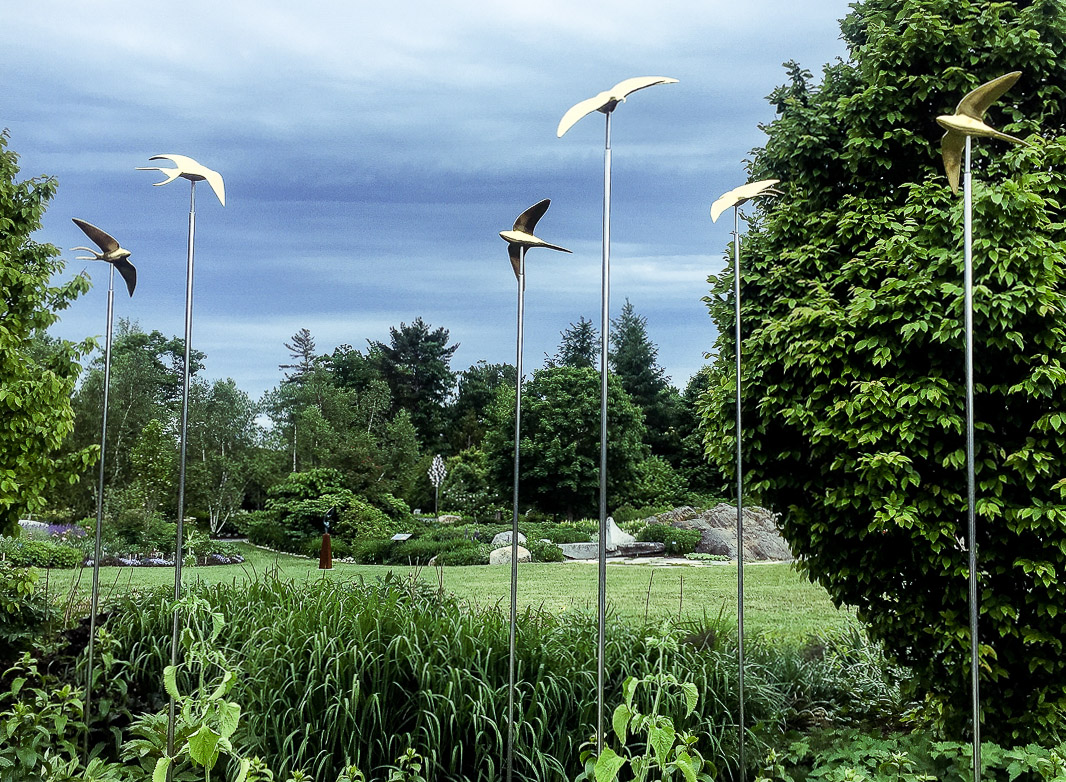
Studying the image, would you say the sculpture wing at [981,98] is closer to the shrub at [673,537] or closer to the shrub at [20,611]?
the shrub at [20,611]

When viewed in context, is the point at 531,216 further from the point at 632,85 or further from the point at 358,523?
the point at 358,523

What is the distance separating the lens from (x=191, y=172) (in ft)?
10.2

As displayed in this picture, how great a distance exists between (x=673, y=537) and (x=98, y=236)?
391 inches

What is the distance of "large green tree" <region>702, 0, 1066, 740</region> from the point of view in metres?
3.28

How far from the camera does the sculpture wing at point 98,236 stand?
343 centimetres

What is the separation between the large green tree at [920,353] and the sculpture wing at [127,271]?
9.66 ft

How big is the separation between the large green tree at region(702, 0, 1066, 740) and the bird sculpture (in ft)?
9.70

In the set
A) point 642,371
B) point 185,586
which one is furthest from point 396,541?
point 642,371

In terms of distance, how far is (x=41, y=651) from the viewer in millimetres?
4355

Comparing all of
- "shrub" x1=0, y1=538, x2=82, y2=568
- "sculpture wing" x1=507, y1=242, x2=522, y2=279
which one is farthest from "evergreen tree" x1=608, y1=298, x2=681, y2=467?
"sculpture wing" x1=507, y1=242, x2=522, y2=279

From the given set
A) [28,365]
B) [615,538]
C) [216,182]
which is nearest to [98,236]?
[216,182]

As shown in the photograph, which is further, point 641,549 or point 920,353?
point 641,549

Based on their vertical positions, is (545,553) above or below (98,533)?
below

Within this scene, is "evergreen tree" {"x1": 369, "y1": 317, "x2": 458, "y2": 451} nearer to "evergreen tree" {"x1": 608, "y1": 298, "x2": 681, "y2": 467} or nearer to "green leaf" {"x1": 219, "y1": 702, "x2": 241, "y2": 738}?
"evergreen tree" {"x1": 608, "y1": 298, "x2": 681, "y2": 467}
